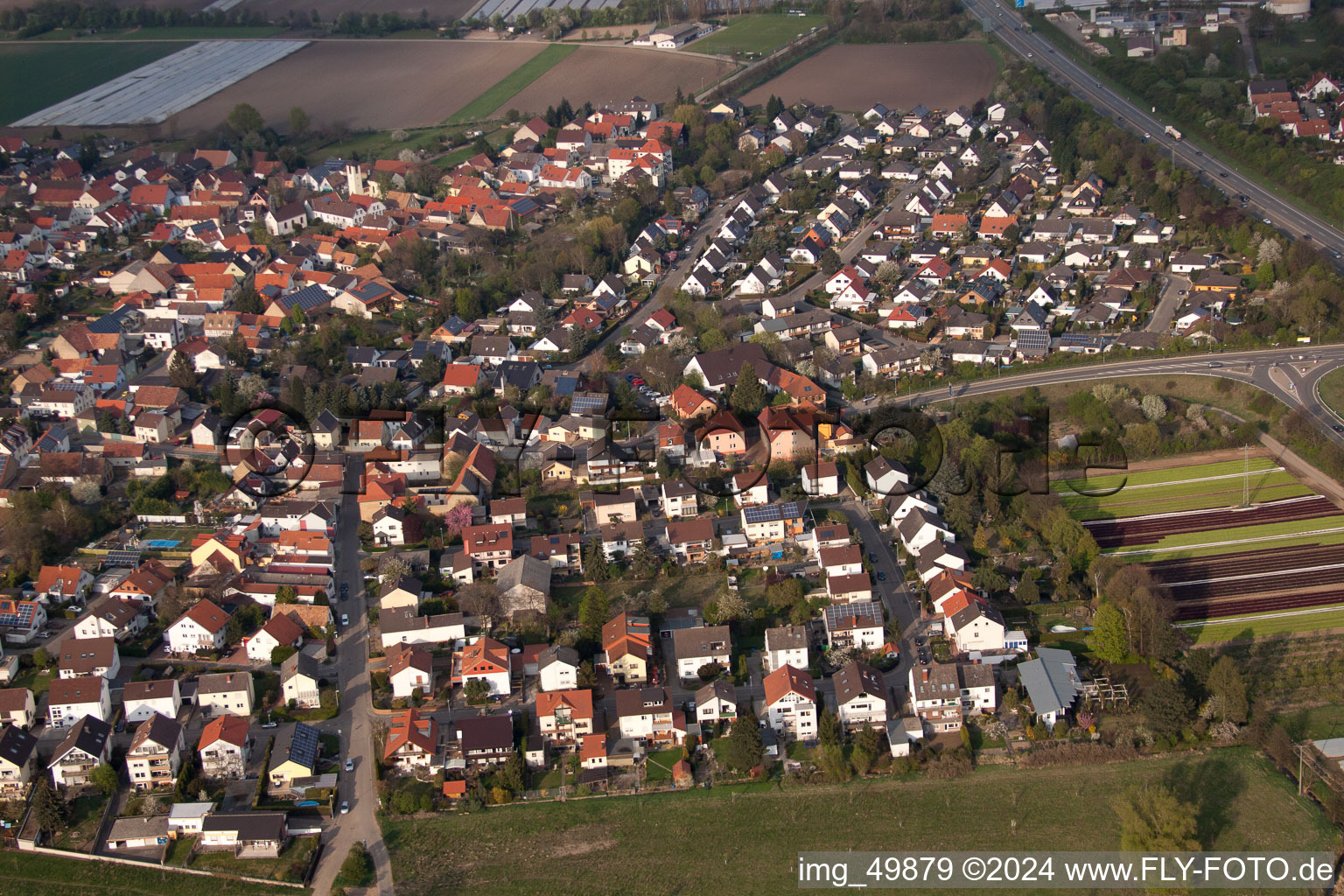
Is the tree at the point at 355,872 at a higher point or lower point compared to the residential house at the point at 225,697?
lower

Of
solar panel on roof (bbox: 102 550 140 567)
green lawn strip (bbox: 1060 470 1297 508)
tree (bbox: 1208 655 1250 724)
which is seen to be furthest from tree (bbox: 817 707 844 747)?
solar panel on roof (bbox: 102 550 140 567)

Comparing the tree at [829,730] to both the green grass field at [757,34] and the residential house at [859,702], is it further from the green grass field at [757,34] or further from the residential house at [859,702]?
the green grass field at [757,34]

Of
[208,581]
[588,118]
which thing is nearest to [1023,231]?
[588,118]

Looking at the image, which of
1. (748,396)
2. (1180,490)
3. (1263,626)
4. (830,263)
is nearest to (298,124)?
(830,263)

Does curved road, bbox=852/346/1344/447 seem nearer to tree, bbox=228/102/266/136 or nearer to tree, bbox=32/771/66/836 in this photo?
tree, bbox=32/771/66/836

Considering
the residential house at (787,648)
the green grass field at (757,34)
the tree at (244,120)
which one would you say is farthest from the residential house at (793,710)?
the green grass field at (757,34)

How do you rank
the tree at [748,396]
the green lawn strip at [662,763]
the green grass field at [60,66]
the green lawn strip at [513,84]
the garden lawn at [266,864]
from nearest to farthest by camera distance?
1. the garden lawn at [266,864]
2. the green lawn strip at [662,763]
3. the tree at [748,396]
4. the green lawn strip at [513,84]
5. the green grass field at [60,66]

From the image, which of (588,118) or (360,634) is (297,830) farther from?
(588,118)
